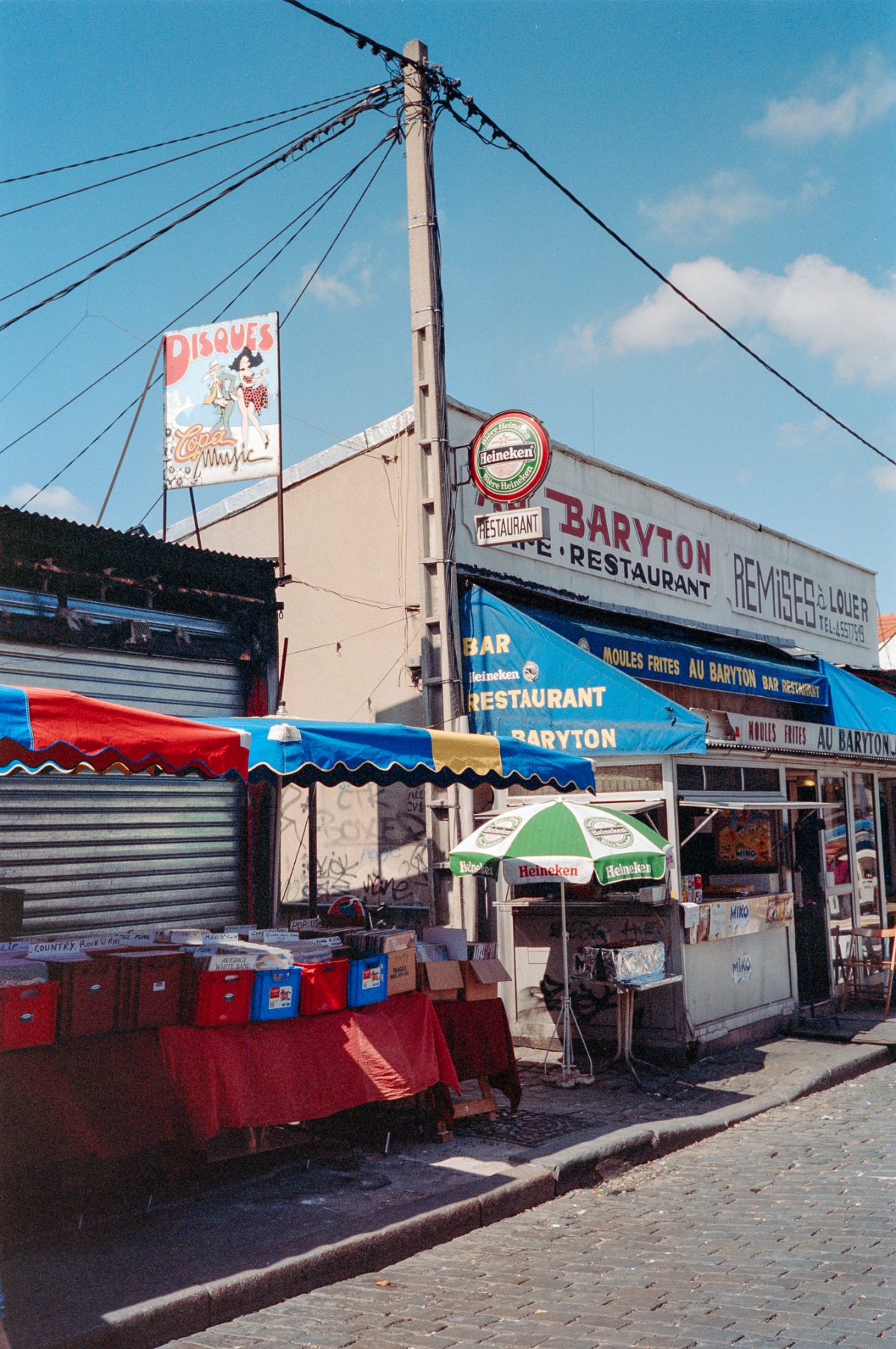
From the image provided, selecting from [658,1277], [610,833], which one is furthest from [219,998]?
[610,833]

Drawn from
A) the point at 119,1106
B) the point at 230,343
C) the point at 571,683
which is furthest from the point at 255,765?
the point at 230,343

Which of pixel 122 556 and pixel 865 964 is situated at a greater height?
pixel 122 556

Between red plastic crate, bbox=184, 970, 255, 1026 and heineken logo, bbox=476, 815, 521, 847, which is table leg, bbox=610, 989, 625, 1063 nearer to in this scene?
heineken logo, bbox=476, 815, 521, 847

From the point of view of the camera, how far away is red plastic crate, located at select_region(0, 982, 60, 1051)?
5633 mm

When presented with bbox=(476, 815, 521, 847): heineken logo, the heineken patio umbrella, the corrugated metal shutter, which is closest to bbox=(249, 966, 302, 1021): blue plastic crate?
the heineken patio umbrella

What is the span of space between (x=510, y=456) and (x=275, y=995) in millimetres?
5733

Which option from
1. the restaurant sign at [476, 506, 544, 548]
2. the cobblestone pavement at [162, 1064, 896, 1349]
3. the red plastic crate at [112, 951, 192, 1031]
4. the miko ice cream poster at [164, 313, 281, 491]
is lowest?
the cobblestone pavement at [162, 1064, 896, 1349]

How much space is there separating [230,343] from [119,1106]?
773 cm

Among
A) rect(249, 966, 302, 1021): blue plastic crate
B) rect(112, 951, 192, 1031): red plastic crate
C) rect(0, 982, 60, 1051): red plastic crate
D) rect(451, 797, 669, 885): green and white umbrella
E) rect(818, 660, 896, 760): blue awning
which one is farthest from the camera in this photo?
rect(818, 660, 896, 760): blue awning

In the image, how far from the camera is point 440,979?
25.5 ft

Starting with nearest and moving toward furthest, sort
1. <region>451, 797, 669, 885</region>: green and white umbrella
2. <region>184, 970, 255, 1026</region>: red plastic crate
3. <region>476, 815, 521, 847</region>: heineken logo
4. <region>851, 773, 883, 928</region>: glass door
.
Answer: <region>184, 970, 255, 1026</region>: red plastic crate
<region>451, 797, 669, 885</region>: green and white umbrella
<region>476, 815, 521, 847</region>: heineken logo
<region>851, 773, 883, 928</region>: glass door

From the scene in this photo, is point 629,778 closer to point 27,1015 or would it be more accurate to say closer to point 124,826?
point 124,826

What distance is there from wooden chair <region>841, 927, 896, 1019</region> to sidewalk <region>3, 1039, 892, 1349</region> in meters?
4.05

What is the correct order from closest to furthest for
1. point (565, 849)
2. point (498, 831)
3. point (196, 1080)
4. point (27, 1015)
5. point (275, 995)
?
point (27, 1015), point (196, 1080), point (275, 995), point (565, 849), point (498, 831)
